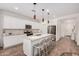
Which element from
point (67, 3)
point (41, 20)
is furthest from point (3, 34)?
point (67, 3)

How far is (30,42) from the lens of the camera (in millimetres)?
2393

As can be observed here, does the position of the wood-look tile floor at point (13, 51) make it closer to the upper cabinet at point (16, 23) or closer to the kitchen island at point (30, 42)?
the kitchen island at point (30, 42)

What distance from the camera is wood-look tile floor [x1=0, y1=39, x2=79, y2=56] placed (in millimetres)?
2227

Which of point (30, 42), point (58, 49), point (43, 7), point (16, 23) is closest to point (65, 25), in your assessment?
point (58, 49)

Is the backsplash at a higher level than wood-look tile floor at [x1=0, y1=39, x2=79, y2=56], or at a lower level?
higher

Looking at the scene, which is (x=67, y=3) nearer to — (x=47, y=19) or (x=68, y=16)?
(x=68, y=16)

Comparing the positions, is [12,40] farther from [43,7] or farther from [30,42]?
[43,7]

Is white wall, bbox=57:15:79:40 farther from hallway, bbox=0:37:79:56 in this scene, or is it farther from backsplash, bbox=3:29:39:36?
backsplash, bbox=3:29:39:36

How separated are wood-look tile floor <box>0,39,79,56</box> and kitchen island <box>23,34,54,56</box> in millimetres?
106

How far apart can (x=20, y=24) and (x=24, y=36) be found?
0.34 m

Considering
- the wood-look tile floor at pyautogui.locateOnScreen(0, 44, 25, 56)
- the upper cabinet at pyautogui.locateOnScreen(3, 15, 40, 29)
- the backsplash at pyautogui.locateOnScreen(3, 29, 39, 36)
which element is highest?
the upper cabinet at pyautogui.locateOnScreen(3, 15, 40, 29)

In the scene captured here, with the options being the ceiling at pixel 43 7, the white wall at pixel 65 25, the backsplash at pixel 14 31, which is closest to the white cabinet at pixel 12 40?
the backsplash at pixel 14 31

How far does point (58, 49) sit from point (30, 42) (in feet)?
2.54

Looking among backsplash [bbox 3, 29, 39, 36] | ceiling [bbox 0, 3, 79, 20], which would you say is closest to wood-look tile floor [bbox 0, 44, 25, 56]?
backsplash [bbox 3, 29, 39, 36]
